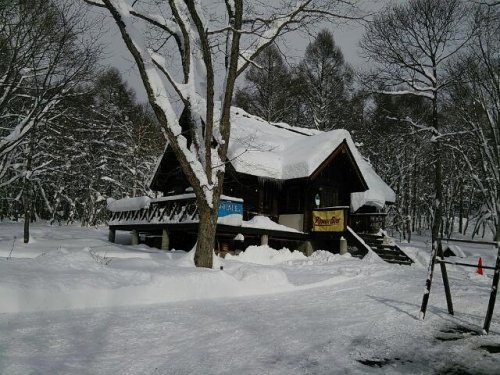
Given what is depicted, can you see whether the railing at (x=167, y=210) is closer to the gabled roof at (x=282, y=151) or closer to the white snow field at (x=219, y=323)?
the gabled roof at (x=282, y=151)

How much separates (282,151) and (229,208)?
637cm

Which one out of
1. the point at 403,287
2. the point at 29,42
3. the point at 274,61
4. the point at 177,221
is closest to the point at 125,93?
the point at 274,61

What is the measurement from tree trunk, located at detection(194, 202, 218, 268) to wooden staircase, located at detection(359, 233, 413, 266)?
9139 mm

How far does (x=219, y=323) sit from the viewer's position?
18.9ft

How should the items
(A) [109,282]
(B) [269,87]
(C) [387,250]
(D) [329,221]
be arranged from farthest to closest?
(B) [269,87] → (D) [329,221] → (C) [387,250] → (A) [109,282]

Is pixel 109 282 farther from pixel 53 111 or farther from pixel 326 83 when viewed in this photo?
pixel 326 83

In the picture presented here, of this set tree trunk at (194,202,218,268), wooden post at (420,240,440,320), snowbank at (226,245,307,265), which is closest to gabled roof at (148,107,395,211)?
snowbank at (226,245,307,265)

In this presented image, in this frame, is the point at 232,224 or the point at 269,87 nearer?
the point at 232,224

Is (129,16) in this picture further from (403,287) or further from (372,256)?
(372,256)

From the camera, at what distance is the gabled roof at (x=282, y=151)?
1752 centimetres

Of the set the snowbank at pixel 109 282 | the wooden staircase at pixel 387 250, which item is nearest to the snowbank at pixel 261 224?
the wooden staircase at pixel 387 250

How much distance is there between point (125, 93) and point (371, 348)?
3365 cm

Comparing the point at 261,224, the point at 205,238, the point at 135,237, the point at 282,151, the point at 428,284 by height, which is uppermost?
the point at 282,151

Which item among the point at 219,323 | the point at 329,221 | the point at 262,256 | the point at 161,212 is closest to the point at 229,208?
the point at 262,256
